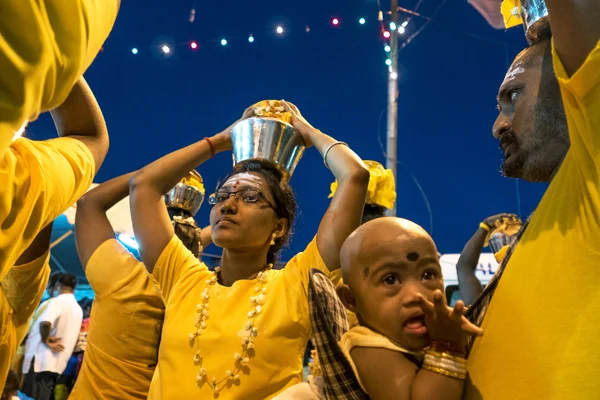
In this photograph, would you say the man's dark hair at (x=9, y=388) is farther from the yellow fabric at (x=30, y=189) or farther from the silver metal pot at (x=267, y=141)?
the yellow fabric at (x=30, y=189)

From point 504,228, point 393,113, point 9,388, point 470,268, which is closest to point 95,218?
point 9,388

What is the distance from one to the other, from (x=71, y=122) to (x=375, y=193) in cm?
211

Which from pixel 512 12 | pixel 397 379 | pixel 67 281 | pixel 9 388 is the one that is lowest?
pixel 9 388

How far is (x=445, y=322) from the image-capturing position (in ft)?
3.45

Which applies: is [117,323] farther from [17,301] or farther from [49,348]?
[49,348]

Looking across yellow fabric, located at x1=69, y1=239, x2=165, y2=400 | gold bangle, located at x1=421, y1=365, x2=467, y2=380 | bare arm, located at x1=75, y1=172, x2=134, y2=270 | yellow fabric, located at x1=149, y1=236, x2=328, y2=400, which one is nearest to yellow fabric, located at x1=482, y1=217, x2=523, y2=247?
yellow fabric, located at x1=149, y1=236, x2=328, y2=400

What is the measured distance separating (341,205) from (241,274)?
0.55m

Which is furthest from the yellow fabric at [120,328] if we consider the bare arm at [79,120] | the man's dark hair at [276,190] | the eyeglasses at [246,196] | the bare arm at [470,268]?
the bare arm at [470,268]

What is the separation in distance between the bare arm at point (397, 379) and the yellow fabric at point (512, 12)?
3.63ft

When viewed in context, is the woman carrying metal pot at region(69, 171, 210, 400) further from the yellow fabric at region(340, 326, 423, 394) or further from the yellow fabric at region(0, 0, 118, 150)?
the yellow fabric at region(0, 0, 118, 150)

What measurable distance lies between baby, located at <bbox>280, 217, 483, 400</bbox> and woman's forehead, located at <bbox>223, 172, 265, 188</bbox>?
0.99 meters

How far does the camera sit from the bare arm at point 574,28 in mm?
896

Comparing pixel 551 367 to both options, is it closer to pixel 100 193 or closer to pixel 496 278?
pixel 496 278

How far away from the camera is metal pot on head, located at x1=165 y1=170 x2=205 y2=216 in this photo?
11.0 feet
